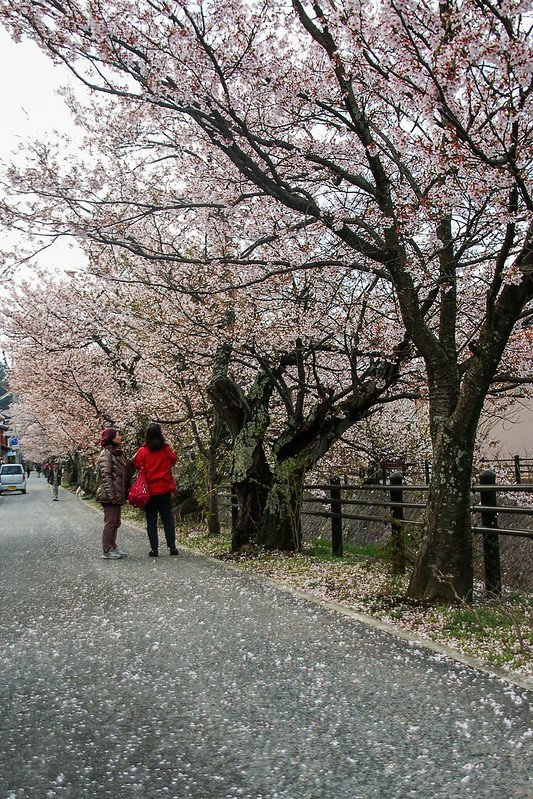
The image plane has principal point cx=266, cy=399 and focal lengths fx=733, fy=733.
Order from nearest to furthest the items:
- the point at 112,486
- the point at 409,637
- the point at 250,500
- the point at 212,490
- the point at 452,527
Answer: the point at 409,637, the point at 452,527, the point at 112,486, the point at 250,500, the point at 212,490

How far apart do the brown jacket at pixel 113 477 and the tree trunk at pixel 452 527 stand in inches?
235

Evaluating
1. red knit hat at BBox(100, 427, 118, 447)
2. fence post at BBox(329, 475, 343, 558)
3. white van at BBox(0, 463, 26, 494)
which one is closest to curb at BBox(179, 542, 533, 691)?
fence post at BBox(329, 475, 343, 558)

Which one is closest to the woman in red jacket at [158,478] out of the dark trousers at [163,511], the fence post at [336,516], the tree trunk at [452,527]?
the dark trousers at [163,511]

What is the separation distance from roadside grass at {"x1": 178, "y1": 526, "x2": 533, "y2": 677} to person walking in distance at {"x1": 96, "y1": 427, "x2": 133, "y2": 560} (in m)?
1.58

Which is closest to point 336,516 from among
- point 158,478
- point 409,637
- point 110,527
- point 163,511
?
point 163,511

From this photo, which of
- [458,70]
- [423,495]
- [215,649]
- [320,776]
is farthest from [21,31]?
[423,495]

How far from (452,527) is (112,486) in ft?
20.5

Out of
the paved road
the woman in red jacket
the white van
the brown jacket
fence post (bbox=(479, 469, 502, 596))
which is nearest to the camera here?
the paved road

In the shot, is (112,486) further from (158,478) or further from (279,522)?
(279,522)

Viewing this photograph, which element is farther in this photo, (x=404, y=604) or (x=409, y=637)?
(x=404, y=604)

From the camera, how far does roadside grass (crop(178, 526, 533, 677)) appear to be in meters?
5.15

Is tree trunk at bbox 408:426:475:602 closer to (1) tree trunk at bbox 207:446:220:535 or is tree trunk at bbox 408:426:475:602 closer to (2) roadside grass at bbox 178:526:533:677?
(2) roadside grass at bbox 178:526:533:677

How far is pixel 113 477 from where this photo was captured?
11.4 metres

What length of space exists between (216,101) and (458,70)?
2.32 m
